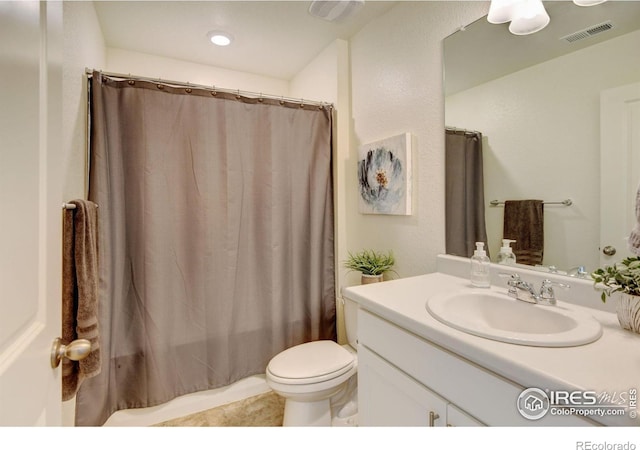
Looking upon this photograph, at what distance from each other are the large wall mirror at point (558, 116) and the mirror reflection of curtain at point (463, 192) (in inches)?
1.4

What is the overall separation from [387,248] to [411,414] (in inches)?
39.9

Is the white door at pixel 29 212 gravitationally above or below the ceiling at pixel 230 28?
below

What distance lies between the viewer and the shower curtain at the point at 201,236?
159 cm

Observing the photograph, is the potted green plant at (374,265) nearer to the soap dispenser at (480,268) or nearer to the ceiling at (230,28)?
the soap dispenser at (480,268)

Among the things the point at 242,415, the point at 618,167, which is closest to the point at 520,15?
the point at 618,167

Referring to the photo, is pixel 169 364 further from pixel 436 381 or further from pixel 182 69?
pixel 182 69

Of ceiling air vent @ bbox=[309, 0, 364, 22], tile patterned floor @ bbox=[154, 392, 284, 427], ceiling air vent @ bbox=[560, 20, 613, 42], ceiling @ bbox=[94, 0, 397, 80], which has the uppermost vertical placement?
ceiling @ bbox=[94, 0, 397, 80]

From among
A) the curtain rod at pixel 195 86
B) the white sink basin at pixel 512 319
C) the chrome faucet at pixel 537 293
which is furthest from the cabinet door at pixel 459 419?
the curtain rod at pixel 195 86

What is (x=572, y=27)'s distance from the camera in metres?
1.06

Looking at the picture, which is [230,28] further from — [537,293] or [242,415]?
[242,415]

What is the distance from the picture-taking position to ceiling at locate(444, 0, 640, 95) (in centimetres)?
97

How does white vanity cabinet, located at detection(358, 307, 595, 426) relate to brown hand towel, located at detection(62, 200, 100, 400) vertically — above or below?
below

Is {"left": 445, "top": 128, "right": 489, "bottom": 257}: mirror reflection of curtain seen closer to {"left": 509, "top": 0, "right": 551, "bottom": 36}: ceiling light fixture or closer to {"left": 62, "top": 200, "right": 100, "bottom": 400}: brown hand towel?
{"left": 509, "top": 0, "right": 551, "bottom": 36}: ceiling light fixture

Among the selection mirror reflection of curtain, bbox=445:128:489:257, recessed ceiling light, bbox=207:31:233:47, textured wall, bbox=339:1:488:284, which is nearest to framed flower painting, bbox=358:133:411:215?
textured wall, bbox=339:1:488:284
